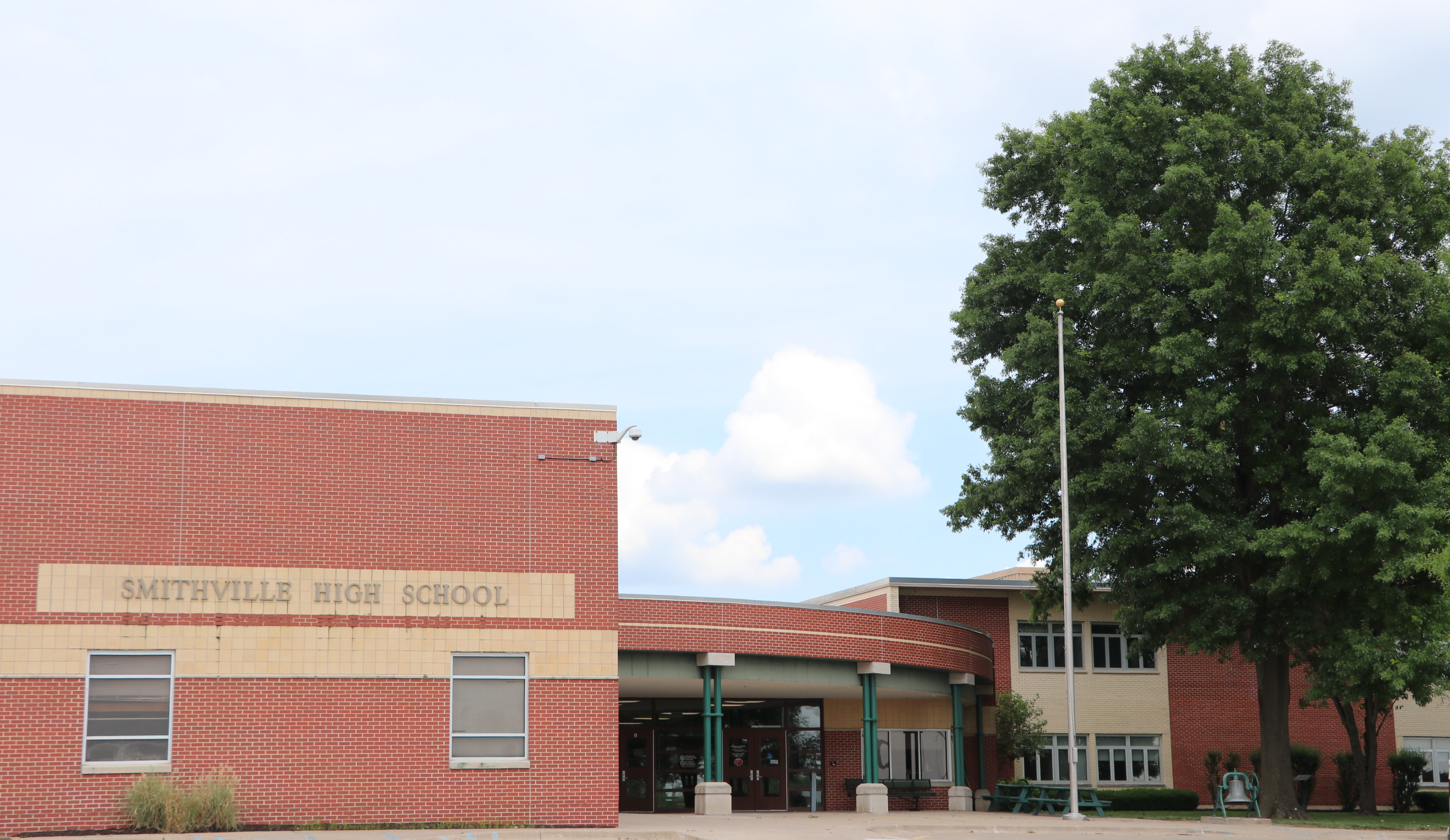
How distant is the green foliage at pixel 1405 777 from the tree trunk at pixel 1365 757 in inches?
143

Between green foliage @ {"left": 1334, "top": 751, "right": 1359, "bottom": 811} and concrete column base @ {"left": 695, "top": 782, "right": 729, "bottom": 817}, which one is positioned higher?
concrete column base @ {"left": 695, "top": 782, "right": 729, "bottom": 817}

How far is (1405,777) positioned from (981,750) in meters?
15.6

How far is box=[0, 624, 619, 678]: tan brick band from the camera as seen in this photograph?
21.9 metres

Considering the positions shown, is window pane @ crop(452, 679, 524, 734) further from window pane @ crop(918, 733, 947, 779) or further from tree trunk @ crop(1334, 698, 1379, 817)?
tree trunk @ crop(1334, 698, 1379, 817)

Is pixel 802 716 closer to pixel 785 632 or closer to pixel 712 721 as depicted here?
pixel 712 721

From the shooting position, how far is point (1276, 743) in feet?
111

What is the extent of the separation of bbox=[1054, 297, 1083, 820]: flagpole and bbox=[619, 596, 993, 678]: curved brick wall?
173 inches

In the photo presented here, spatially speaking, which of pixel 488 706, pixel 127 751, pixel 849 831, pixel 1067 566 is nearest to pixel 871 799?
pixel 1067 566

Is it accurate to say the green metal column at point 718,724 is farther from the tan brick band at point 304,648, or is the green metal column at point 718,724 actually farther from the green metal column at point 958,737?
the tan brick band at point 304,648

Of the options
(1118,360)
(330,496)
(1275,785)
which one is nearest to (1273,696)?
(1275,785)

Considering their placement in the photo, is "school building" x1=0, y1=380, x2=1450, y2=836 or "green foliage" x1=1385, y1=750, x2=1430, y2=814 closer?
"school building" x1=0, y1=380, x2=1450, y2=836

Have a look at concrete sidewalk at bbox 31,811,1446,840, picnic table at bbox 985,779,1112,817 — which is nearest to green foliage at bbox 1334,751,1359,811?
picnic table at bbox 985,779,1112,817

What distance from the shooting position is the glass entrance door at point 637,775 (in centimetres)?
3738

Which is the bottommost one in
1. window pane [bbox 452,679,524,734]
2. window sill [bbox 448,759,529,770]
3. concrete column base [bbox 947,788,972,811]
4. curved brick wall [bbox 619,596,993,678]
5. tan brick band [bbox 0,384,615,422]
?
concrete column base [bbox 947,788,972,811]
